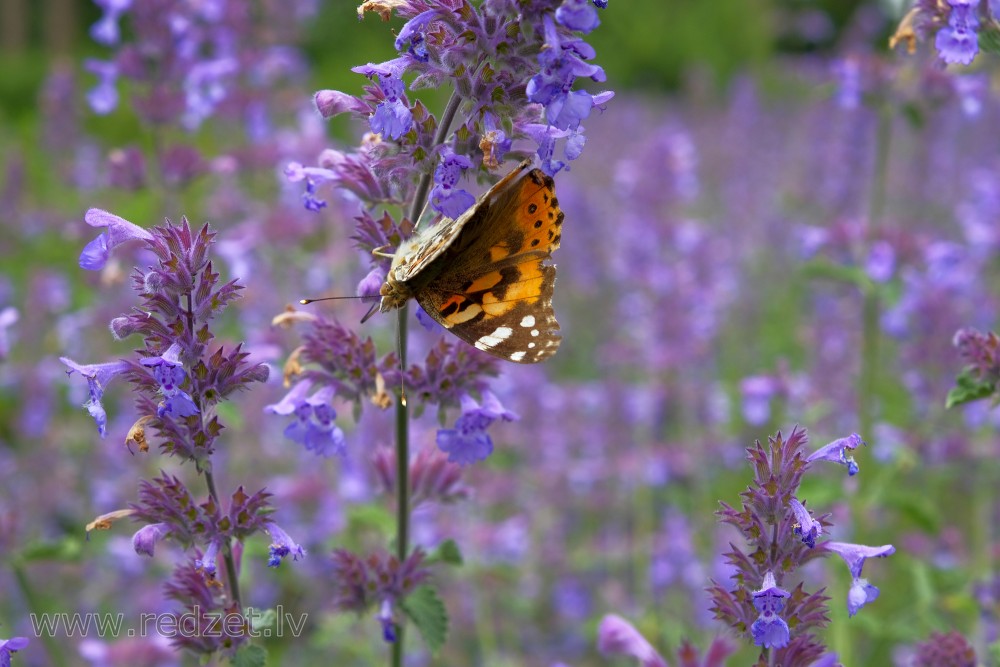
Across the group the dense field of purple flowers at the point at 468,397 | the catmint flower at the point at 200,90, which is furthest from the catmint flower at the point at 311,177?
the catmint flower at the point at 200,90

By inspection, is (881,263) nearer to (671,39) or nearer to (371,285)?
(371,285)

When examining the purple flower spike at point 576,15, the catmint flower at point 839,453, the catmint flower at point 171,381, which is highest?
the purple flower spike at point 576,15

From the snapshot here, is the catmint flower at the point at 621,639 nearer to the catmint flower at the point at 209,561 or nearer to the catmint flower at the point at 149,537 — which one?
the catmint flower at the point at 209,561

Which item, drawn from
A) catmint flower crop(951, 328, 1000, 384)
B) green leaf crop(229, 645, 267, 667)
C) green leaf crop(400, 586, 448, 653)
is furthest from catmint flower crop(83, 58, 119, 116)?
catmint flower crop(951, 328, 1000, 384)

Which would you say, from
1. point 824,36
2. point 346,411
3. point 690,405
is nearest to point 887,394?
point 690,405

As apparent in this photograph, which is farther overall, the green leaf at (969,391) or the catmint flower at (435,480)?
the catmint flower at (435,480)

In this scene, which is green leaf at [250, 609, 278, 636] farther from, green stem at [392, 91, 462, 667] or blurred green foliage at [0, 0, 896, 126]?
blurred green foliage at [0, 0, 896, 126]
